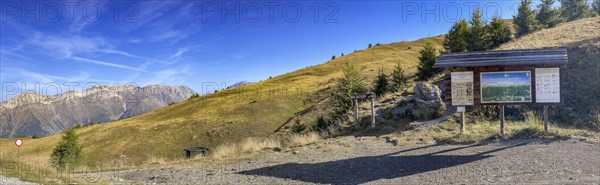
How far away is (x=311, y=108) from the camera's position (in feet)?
130

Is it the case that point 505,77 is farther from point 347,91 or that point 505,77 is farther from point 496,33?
point 496,33

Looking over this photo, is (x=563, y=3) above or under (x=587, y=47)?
above

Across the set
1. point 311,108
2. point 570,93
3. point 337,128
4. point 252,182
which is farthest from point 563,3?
point 252,182

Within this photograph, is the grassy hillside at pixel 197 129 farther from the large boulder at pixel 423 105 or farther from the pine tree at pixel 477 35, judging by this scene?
the large boulder at pixel 423 105

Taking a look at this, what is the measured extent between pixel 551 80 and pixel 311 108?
26.9 meters

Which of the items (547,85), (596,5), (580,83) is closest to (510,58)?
(547,85)

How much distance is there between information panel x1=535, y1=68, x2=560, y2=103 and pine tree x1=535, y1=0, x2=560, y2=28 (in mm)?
39298

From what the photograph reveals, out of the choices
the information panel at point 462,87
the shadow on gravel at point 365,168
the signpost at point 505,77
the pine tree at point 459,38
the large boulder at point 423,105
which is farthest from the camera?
the pine tree at point 459,38

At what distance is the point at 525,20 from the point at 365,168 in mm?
40931

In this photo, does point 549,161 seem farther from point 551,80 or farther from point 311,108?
point 311,108

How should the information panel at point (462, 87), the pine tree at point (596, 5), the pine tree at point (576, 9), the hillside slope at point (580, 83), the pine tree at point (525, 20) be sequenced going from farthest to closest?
1. the pine tree at point (596, 5)
2. the pine tree at point (576, 9)
3. the pine tree at point (525, 20)
4. the hillside slope at point (580, 83)
5. the information panel at point (462, 87)

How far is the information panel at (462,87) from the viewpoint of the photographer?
14977 millimetres

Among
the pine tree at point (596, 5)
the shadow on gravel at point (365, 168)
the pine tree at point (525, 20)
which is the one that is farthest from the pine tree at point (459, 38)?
the pine tree at point (596, 5)

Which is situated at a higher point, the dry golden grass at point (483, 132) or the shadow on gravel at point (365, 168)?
the dry golden grass at point (483, 132)
